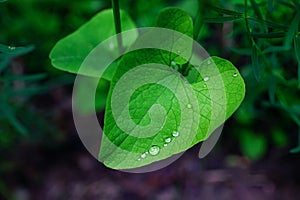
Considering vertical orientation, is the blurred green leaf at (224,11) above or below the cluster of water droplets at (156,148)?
above

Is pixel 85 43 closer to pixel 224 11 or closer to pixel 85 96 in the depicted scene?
pixel 224 11

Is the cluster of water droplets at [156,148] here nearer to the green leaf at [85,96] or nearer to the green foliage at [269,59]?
the green foliage at [269,59]

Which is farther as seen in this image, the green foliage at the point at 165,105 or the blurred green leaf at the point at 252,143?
the blurred green leaf at the point at 252,143

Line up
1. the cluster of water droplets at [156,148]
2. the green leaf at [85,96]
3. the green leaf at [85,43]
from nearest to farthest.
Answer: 1. the cluster of water droplets at [156,148]
2. the green leaf at [85,43]
3. the green leaf at [85,96]

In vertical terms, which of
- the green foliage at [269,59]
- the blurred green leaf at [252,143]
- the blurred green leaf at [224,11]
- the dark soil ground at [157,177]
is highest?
the blurred green leaf at [224,11]

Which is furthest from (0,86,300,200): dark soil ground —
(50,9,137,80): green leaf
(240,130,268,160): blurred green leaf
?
(50,9,137,80): green leaf

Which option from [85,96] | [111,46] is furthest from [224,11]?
[85,96]

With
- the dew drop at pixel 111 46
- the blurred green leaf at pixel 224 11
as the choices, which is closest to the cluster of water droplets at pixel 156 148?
the blurred green leaf at pixel 224 11
